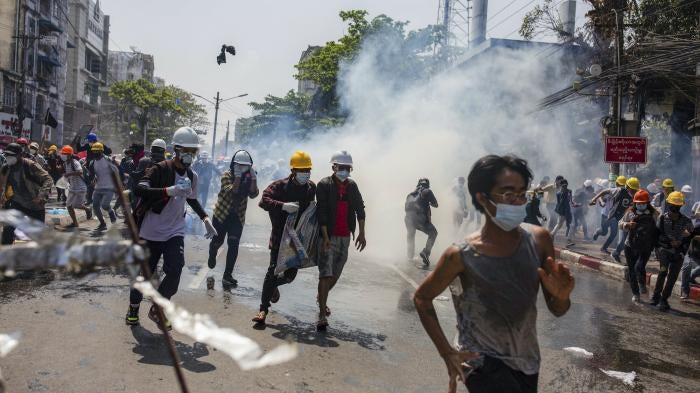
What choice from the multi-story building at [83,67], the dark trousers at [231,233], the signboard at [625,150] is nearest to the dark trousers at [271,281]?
the dark trousers at [231,233]

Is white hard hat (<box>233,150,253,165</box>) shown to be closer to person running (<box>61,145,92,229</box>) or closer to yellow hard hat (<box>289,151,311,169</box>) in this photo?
yellow hard hat (<box>289,151,311,169</box>)

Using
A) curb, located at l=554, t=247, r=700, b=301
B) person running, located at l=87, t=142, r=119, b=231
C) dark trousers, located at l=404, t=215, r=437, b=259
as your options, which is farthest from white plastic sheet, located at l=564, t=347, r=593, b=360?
person running, located at l=87, t=142, r=119, b=231

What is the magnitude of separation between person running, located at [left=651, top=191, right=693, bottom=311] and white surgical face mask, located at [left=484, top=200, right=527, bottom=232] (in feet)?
23.2

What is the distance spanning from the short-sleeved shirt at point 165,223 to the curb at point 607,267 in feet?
22.6

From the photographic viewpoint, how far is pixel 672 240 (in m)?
8.62

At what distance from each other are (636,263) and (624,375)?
4.15m

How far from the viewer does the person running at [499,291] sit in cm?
246

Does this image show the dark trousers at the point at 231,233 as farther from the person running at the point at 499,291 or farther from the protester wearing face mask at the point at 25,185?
the person running at the point at 499,291

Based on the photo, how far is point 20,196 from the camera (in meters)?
8.38

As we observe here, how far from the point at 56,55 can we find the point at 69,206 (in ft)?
139

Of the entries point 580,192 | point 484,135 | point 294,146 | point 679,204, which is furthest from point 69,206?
point 294,146

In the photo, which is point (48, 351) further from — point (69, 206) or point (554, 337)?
point (69, 206)

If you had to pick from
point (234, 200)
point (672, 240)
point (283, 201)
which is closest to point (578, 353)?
point (283, 201)

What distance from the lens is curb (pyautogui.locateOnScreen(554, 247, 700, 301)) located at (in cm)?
1012
